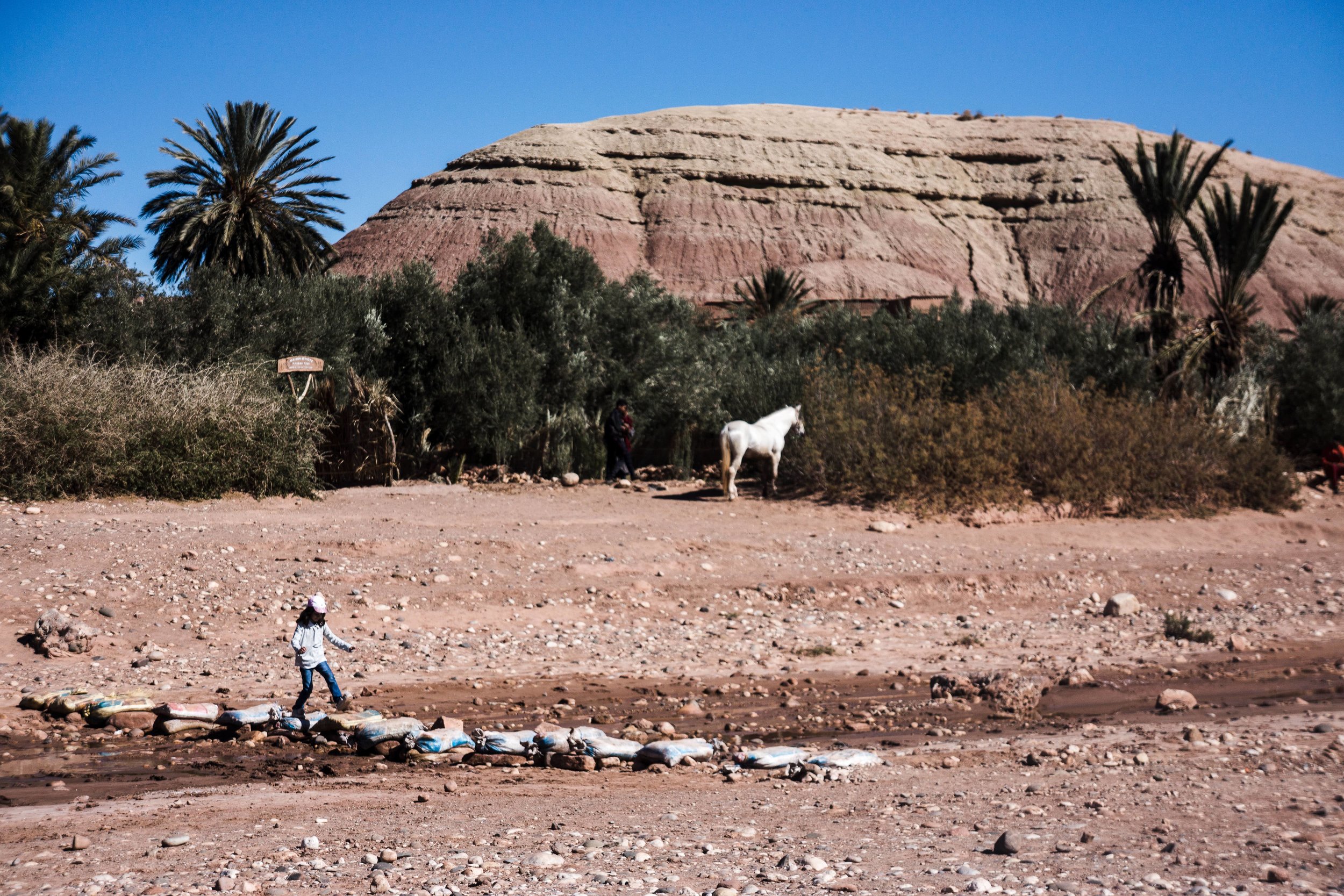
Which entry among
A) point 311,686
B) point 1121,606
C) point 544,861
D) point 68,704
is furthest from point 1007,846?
point 1121,606

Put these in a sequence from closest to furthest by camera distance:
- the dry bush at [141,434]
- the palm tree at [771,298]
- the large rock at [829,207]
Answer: the dry bush at [141,434], the palm tree at [771,298], the large rock at [829,207]

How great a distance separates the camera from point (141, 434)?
15227mm

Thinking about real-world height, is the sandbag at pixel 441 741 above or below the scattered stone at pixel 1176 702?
below

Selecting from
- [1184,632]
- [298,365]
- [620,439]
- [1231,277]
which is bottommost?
[1184,632]

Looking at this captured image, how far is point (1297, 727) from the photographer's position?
7.32 meters

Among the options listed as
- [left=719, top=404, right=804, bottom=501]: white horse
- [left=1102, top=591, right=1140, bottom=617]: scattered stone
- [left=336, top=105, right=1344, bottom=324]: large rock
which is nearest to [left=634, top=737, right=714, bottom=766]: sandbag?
[left=1102, top=591, right=1140, bottom=617]: scattered stone

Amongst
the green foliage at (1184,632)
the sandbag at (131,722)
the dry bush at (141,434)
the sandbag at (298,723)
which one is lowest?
the sandbag at (131,722)

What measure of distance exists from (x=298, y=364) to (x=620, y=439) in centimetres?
541

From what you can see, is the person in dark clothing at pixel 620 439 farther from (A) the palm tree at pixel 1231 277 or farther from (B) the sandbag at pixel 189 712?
(B) the sandbag at pixel 189 712

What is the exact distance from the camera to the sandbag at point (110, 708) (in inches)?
293

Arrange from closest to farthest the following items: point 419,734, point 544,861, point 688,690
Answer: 1. point 544,861
2. point 419,734
3. point 688,690

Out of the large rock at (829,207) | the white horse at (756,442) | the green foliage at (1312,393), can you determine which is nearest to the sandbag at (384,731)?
the white horse at (756,442)

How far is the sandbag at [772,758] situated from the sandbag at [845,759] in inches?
3.6

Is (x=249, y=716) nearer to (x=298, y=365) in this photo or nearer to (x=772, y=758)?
(x=772, y=758)
